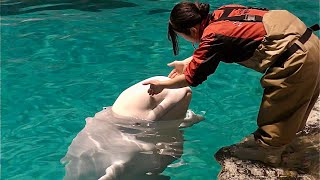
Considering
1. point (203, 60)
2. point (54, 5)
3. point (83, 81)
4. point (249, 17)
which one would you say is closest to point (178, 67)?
point (203, 60)

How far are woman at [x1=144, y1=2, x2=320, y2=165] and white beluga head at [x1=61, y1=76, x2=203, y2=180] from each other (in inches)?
11.5

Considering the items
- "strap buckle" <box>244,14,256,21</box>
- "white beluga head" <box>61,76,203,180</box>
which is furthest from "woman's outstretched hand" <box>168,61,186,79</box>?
"strap buckle" <box>244,14,256,21</box>

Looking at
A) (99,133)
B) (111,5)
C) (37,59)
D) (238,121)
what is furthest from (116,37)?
(99,133)

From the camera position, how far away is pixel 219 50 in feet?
10.5

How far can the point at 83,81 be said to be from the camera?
20.5 feet

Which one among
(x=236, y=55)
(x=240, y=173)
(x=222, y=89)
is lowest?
(x=222, y=89)

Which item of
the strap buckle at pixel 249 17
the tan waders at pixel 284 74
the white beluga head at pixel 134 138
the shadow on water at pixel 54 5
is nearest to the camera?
the tan waders at pixel 284 74

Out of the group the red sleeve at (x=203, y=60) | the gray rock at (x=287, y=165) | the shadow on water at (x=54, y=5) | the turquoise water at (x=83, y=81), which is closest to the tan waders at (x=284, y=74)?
the gray rock at (x=287, y=165)

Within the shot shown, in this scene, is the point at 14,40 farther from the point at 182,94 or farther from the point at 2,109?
the point at 182,94

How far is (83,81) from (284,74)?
3545 millimetres

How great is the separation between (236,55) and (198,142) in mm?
1463

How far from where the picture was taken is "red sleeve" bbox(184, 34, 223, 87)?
3149mm

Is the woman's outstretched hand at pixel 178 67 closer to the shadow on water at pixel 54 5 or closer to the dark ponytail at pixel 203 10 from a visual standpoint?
the dark ponytail at pixel 203 10

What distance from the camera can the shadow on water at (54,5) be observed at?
9797 mm
